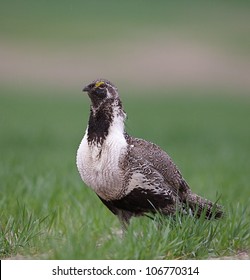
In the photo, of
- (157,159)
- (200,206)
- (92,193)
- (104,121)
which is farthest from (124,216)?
(92,193)

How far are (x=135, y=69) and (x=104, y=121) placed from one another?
2600cm

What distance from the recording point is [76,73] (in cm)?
3061

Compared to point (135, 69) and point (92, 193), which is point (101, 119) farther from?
point (135, 69)

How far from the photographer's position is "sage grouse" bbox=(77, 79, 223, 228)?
21.6ft

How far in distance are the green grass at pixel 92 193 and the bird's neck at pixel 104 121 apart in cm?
81

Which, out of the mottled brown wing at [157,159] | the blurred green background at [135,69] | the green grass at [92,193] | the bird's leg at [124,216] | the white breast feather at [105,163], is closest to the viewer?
the green grass at [92,193]

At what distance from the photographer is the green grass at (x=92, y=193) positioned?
626 centimetres

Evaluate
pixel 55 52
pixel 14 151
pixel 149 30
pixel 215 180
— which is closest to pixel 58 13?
pixel 55 52

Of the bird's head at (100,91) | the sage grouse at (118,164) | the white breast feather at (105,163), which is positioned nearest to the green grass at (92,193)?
the sage grouse at (118,164)

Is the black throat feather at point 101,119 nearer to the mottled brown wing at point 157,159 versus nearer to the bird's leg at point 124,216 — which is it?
the mottled brown wing at point 157,159

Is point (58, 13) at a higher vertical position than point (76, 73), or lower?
higher

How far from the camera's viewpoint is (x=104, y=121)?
6.69 meters

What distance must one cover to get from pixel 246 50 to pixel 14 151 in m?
17.5
